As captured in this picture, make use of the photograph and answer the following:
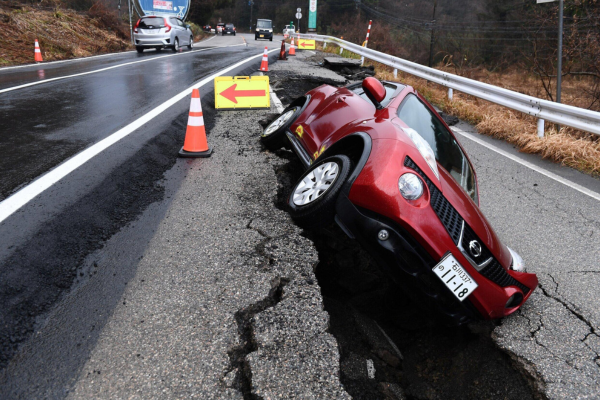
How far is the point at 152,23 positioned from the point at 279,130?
17942 millimetres

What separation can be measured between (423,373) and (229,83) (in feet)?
19.8

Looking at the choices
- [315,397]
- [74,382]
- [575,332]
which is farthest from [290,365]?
[575,332]

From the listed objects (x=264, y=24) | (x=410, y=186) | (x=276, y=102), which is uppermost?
(x=264, y=24)

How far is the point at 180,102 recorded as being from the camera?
7918 millimetres

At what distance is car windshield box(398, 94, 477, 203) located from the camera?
3.63 meters

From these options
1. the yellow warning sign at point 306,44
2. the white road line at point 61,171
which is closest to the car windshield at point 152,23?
the yellow warning sign at point 306,44

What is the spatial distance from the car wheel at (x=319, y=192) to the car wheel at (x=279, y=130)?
1.68 metres

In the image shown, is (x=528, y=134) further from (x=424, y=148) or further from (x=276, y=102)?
(x=424, y=148)

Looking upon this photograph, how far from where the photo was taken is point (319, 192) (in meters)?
3.27

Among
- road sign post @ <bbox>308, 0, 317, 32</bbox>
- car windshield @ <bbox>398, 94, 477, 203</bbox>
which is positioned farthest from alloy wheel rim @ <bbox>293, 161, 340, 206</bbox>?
road sign post @ <bbox>308, 0, 317, 32</bbox>

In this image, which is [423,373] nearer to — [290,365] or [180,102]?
[290,365]

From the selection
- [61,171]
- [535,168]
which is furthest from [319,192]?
[535,168]

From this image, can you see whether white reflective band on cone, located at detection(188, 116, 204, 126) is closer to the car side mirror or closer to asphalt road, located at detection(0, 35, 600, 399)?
asphalt road, located at detection(0, 35, 600, 399)

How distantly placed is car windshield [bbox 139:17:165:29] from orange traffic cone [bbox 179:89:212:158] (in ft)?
56.1
